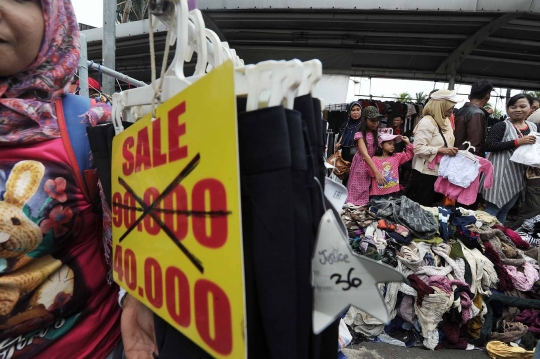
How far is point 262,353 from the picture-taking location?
1.63 ft

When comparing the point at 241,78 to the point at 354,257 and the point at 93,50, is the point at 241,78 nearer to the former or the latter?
the point at 354,257

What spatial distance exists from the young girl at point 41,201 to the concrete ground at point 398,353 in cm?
201

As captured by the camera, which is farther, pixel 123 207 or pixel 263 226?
pixel 123 207

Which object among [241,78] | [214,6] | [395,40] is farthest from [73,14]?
[395,40]

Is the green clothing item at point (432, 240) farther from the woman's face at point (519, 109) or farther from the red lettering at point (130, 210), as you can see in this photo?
the red lettering at point (130, 210)

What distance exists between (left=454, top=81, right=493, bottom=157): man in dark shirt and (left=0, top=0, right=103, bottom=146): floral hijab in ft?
12.7

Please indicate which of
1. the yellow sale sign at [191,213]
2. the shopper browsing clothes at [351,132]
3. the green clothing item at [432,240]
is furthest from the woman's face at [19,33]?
the shopper browsing clothes at [351,132]

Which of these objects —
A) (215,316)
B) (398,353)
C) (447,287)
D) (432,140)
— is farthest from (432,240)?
(215,316)

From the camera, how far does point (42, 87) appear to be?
2.45 feet

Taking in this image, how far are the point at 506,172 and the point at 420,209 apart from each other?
1.46 m

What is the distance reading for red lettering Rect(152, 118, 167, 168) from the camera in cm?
53

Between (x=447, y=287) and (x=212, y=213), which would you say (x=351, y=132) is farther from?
(x=212, y=213)

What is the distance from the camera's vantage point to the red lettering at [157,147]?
0.53m

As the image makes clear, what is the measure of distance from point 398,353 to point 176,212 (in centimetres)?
245
